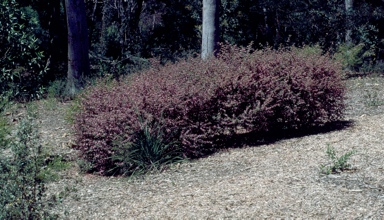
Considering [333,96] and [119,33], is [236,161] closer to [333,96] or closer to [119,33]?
[333,96]

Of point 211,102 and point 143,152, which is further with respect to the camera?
point 211,102

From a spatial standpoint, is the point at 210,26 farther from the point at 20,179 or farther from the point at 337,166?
the point at 20,179

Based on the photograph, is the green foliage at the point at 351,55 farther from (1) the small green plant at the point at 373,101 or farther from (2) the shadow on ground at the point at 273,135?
(2) the shadow on ground at the point at 273,135

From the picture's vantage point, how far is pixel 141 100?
23.9 feet

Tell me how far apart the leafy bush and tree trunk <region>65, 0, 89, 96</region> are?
566cm

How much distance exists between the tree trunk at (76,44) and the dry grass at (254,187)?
669 centimetres

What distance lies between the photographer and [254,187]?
6012 millimetres

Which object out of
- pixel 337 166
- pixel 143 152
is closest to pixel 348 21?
pixel 337 166

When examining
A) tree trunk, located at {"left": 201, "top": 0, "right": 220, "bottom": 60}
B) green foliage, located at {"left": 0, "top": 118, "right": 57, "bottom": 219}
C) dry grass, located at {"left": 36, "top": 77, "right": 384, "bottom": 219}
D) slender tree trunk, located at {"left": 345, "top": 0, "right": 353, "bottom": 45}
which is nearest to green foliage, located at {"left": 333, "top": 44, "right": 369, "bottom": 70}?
slender tree trunk, located at {"left": 345, "top": 0, "right": 353, "bottom": 45}

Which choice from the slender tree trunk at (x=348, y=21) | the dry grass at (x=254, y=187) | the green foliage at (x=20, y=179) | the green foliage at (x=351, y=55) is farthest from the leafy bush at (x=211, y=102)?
the slender tree trunk at (x=348, y=21)

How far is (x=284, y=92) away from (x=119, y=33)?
11.1 meters

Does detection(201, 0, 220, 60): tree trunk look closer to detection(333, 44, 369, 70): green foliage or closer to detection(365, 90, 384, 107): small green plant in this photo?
detection(365, 90, 384, 107): small green plant

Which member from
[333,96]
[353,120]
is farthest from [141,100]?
[353,120]

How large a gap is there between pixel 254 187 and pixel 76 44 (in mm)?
9211
